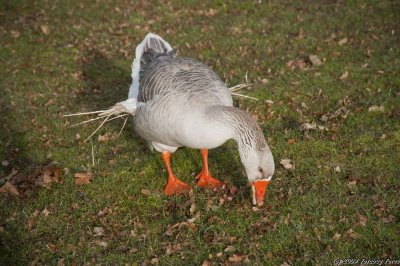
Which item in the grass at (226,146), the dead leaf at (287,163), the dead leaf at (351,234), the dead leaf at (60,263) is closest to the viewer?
the dead leaf at (351,234)

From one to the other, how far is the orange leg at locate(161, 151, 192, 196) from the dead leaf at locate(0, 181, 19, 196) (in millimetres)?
1998

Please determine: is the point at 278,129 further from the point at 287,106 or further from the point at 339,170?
the point at 339,170

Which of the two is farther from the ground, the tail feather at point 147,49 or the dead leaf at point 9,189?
the tail feather at point 147,49

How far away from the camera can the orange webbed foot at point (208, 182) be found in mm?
6594

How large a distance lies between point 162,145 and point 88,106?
350 centimetres

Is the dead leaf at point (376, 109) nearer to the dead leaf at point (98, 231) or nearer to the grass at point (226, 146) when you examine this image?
the grass at point (226, 146)

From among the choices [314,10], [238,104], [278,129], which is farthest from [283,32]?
[278,129]

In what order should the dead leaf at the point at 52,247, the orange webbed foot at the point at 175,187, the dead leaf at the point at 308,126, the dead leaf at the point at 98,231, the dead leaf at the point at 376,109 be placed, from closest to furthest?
the dead leaf at the point at 52,247, the dead leaf at the point at 98,231, the orange webbed foot at the point at 175,187, the dead leaf at the point at 308,126, the dead leaf at the point at 376,109

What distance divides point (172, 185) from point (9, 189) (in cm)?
218

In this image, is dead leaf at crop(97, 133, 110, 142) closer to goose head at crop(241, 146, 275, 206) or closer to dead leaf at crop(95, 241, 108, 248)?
dead leaf at crop(95, 241, 108, 248)

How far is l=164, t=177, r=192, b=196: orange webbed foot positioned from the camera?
6.54 m

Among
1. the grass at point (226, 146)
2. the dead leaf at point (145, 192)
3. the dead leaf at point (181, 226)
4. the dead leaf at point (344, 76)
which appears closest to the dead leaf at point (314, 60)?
the grass at point (226, 146)

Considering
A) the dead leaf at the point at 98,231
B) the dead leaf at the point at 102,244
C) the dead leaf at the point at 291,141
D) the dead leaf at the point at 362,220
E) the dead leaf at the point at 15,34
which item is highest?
the dead leaf at the point at 362,220

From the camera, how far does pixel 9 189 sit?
6.81 meters
